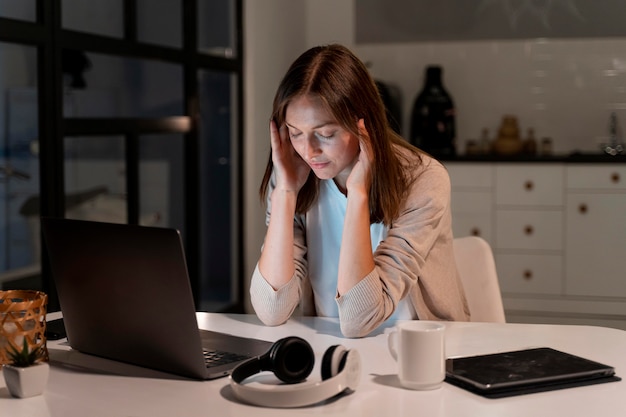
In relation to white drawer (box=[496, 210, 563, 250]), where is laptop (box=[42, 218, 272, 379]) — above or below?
above

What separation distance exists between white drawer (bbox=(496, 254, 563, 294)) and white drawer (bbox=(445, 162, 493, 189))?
40 centimetres

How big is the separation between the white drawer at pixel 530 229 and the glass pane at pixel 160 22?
190cm

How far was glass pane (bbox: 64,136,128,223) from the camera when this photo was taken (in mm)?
3578

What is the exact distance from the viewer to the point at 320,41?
19.2ft

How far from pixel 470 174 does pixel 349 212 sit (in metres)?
3.19

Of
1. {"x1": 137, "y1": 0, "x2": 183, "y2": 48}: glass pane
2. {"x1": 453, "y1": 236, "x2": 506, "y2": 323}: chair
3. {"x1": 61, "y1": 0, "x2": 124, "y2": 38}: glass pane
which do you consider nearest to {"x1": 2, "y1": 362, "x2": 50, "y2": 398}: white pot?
{"x1": 453, "y1": 236, "x2": 506, "y2": 323}: chair

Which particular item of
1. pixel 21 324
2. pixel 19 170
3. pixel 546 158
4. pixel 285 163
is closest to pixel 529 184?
pixel 546 158

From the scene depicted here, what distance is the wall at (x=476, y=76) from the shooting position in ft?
17.0

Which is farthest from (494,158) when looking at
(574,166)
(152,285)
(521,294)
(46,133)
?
(152,285)

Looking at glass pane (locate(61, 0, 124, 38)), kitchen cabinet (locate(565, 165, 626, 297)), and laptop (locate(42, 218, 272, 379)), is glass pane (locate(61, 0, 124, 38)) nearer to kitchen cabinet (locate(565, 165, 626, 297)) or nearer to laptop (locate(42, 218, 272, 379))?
laptop (locate(42, 218, 272, 379))

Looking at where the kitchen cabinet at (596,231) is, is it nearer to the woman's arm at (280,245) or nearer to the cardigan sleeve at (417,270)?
the cardigan sleeve at (417,270)

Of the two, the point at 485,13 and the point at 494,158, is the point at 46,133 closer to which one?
the point at 494,158

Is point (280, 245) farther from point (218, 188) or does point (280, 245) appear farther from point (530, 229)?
point (530, 229)

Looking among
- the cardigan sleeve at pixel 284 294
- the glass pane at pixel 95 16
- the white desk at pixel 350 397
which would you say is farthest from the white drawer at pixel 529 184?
the white desk at pixel 350 397
